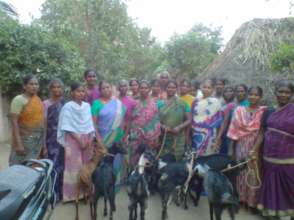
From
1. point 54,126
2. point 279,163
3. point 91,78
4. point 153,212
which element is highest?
point 91,78

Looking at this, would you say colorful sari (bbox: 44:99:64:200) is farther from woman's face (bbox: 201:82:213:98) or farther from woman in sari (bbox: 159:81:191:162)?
woman's face (bbox: 201:82:213:98)

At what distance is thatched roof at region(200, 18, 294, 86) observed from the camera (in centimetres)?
754

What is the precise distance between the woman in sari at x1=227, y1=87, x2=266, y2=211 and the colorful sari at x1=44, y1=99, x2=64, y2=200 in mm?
2509

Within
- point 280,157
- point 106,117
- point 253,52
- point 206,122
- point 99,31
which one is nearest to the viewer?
point 280,157

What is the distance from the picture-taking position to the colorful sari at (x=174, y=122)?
4547mm

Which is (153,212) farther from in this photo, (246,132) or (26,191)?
(26,191)

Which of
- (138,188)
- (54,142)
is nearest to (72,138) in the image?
(54,142)

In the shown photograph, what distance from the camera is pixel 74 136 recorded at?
13.6 ft

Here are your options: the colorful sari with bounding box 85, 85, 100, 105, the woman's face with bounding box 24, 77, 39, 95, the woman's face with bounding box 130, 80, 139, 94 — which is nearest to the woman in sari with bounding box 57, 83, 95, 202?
the woman's face with bounding box 24, 77, 39, 95

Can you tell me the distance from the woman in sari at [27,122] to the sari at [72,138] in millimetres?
313

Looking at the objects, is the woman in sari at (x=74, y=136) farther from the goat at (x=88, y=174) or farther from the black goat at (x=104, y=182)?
the black goat at (x=104, y=182)

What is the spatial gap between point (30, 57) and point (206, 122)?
5.64m

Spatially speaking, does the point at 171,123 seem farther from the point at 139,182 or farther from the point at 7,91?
the point at 7,91

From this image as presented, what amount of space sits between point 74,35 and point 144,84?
7594 millimetres
